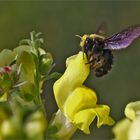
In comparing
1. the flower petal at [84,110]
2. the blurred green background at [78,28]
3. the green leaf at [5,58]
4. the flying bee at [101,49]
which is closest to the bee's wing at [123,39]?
the flying bee at [101,49]

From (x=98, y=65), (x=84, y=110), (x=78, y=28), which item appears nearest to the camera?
(x=84, y=110)

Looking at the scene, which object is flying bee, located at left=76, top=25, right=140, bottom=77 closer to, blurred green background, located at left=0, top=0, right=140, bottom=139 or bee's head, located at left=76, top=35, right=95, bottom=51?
bee's head, located at left=76, top=35, right=95, bottom=51

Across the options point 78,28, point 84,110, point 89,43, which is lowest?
point 78,28

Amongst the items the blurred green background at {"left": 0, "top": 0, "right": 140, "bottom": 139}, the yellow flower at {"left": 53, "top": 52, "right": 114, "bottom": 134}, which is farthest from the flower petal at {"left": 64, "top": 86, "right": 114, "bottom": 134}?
the blurred green background at {"left": 0, "top": 0, "right": 140, "bottom": 139}

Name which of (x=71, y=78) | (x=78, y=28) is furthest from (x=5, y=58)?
(x=78, y=28)

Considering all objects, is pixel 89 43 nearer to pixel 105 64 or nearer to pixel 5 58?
pixel 105 64

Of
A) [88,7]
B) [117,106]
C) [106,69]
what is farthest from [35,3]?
[106,69]

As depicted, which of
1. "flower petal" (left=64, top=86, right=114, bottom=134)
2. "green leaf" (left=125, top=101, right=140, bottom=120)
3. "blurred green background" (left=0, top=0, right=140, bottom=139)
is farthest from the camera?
"blurred green background" (left=0, top=0, right=140, bottom=139)
